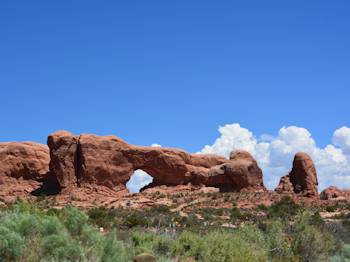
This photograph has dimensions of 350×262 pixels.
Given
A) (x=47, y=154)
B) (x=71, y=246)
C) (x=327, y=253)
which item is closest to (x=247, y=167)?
(x=47, y=154)

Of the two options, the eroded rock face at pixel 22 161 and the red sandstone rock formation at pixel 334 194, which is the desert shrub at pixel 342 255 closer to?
the red sandstone rock formation at pixel 334 194

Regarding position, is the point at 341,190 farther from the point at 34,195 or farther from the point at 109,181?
the point at 34,195

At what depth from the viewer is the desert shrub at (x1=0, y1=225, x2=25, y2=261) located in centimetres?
725

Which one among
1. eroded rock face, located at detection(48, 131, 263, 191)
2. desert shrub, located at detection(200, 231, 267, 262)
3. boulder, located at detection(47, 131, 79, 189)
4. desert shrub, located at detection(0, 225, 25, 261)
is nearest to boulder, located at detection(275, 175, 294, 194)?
eroded rock face, located at detection(48, 131, 263, 191)

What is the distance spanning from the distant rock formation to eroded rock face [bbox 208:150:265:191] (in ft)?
7.74

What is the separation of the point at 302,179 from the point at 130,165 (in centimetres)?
1579

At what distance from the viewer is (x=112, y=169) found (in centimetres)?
4834

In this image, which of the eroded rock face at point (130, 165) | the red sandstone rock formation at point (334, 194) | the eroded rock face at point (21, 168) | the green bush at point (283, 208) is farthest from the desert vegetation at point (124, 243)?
the eroded rock face at point (21, 168)

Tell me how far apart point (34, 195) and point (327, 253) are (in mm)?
37877

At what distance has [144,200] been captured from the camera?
145 ft

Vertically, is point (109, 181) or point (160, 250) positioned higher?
point (109, 181)

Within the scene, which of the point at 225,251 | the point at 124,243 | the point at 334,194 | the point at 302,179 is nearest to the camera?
the point at 225,251

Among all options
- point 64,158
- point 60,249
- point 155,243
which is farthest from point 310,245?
point 64,158

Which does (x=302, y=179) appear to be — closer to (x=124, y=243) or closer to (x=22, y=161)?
(x=22, y=161)
